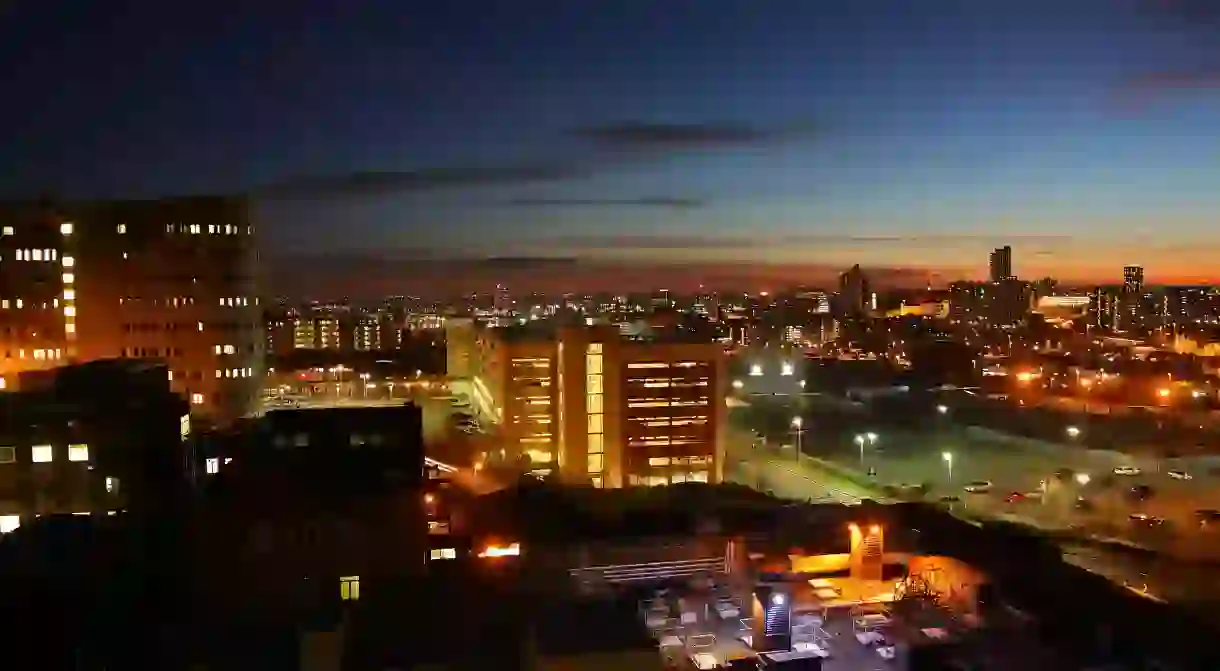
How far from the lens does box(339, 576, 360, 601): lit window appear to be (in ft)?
14.0

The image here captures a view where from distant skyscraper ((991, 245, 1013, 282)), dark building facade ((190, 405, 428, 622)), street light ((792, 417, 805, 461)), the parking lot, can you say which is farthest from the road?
distant skyscraper ((991, 245, 1013, 282))

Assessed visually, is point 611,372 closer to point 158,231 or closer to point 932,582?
point 158,231

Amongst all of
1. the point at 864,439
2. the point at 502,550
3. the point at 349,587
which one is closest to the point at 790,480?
the point at 864,439

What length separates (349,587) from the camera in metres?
4.42

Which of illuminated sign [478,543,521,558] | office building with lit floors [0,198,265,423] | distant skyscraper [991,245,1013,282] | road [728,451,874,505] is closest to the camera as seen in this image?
illuminated sign [478,543,521,558]

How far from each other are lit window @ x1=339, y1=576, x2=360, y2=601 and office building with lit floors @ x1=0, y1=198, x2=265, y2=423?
8510 mm

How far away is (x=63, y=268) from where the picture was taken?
39.0 feet

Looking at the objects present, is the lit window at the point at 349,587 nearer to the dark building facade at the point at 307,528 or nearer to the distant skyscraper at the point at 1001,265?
the dark building facade at the point at 307,528

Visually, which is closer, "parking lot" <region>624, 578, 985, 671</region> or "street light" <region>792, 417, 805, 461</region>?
"parking lot" <region>624, 578, 985, 671</region>

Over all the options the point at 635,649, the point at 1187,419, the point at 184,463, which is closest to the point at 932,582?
the point at 635,649

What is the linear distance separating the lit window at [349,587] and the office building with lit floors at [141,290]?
851cm

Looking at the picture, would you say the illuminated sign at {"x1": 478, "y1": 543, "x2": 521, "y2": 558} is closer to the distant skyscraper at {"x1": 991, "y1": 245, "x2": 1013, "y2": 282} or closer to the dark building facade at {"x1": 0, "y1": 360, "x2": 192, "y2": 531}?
the dark building facade at {"x1": 0, "y1": 360, "x2": 192, "y2": 531}

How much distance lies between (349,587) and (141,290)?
31.1 ft

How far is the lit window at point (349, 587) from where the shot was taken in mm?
4277
